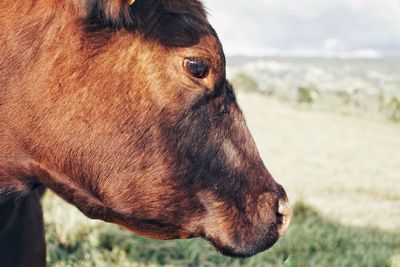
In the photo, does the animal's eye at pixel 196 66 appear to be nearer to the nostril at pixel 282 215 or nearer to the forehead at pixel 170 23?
the forehead at pixel 170 23

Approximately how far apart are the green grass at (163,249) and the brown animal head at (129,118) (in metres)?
2.09

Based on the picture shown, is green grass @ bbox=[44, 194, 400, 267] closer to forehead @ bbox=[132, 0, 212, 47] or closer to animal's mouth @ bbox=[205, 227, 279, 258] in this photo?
animal's mouth @ bbox=[205, 227, 279, 258]

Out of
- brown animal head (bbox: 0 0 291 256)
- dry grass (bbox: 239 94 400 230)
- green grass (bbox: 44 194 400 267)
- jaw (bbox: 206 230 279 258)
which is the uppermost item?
brown animal head (bbox: 0 0 291 256)

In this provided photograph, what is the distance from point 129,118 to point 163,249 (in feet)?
10.2

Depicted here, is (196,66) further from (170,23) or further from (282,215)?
(282,215)

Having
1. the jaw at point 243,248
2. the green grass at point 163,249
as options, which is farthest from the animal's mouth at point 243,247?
the green grass at point 163,249

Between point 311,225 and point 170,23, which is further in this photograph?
point 311,225

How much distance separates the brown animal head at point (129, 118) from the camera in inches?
111

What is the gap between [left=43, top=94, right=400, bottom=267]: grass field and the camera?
564 centimetres

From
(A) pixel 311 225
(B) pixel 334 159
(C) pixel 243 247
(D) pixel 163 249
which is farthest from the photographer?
(B) pixel 334 159

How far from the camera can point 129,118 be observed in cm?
288

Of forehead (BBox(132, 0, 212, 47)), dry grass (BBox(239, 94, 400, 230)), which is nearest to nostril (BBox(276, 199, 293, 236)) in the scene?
forehead (BBox(132, 0, 212, 47))

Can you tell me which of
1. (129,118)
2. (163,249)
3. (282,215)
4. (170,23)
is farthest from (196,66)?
(163,249)

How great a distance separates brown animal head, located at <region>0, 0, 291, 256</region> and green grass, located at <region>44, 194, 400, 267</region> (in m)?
2.09
